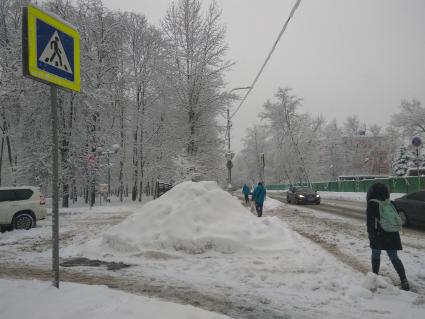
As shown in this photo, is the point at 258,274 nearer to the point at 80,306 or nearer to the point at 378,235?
the point at 378,235

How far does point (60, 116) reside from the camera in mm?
24047

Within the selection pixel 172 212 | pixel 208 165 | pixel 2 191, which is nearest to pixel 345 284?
pixel 172 212

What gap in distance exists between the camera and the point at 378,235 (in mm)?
5637

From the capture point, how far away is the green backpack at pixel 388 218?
18.1ft

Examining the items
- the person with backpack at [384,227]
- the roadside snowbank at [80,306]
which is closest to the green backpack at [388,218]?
the person with backpack at [384,227]

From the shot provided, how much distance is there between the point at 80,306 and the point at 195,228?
15.8ft

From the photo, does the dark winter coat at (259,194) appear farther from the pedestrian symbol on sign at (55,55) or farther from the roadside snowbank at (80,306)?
the pedestrian symbol on sign at (55,55)

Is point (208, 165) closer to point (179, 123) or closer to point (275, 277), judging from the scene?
point (179, 123)

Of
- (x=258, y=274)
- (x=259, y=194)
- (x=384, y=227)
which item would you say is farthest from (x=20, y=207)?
(x=384, y=227)

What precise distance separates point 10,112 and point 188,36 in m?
15.3

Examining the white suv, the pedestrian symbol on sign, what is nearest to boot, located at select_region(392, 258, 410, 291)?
the pedestrian symbol on sign

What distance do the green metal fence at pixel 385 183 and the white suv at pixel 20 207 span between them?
825 inches

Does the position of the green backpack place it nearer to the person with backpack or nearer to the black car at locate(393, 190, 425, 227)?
the person with backpack

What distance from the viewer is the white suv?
43.3 feet
